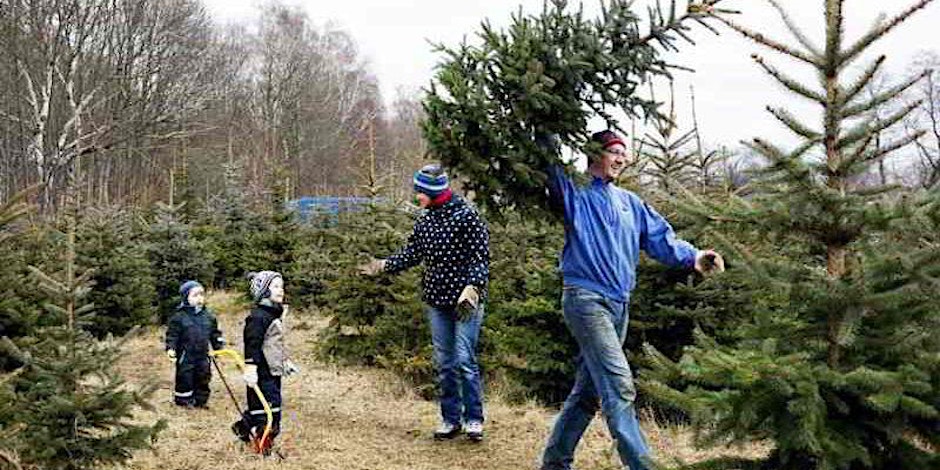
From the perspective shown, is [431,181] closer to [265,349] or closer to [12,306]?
[265,349]

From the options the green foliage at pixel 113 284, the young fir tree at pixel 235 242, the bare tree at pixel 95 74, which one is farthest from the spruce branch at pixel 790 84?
the bare tree at pixel 95 74

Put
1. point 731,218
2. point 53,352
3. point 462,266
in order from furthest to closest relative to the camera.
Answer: point 462,266
point 53,352
point 731,218

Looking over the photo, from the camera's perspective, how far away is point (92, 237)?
37.4 feet

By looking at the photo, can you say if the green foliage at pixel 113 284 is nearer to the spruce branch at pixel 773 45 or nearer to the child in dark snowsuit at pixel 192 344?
the child in dark snowsuit at pixel 192 344

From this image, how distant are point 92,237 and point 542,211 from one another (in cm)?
867

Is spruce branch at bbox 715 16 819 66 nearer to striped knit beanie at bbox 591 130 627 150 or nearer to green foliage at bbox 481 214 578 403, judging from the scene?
striped knit beanie at bbox 591 130 627 150

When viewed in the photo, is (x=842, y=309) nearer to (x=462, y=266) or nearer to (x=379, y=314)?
(x=462, y=266)

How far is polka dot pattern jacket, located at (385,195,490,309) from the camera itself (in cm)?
562

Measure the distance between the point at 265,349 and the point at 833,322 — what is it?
373cm

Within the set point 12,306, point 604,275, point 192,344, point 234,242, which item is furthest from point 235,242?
point 604,275

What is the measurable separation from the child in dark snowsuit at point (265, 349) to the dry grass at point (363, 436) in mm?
233

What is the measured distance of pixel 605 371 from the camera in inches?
166

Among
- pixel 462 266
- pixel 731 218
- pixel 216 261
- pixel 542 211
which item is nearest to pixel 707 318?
pixel 462 266

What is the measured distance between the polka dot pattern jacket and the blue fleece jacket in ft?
3.99
